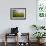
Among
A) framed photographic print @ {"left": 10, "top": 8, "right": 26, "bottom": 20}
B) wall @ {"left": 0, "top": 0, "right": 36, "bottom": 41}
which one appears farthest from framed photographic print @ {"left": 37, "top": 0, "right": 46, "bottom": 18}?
framed photographic print @ {"left": 10, "top": 8, "right": 26, "bottom": 20}

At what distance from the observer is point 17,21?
23.0ft

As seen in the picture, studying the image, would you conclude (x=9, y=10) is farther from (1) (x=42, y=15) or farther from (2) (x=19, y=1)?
(1) (x=42, y=15)

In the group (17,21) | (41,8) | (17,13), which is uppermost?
(41,8)

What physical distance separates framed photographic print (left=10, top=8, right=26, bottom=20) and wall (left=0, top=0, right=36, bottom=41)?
135 millimetres

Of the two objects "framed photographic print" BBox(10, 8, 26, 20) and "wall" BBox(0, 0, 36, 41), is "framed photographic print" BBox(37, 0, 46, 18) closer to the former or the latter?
"wall" BBox(0, 0, 36, 41)

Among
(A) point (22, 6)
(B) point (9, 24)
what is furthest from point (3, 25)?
(A) point (22, 6)

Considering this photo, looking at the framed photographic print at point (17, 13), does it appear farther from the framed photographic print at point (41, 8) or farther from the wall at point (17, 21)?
the framed photographic print at point (41, 8)

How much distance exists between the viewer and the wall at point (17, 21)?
22.7 feet

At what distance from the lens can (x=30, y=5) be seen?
6.95 meters

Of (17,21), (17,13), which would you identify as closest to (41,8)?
(17,13)

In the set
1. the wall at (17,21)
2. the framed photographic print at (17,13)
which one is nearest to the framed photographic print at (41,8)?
the wall at (17,21)

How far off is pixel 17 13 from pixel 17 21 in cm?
36

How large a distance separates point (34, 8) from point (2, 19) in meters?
1.51

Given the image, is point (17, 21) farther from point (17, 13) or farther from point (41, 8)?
point (41, 8)
